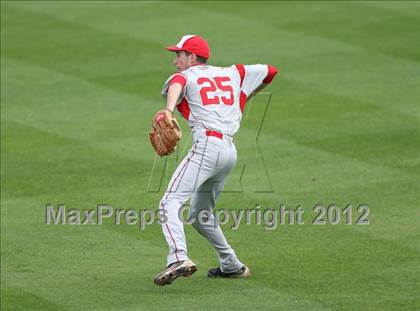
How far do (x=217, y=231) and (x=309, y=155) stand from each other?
3.72 meters

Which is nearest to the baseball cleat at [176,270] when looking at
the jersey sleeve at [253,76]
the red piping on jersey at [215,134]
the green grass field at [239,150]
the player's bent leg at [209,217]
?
the green grass field at [239,150]

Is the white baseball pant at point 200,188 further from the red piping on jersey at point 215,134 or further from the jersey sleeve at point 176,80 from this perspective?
the jersey sleeve at point 176,80

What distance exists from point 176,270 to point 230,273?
870mm

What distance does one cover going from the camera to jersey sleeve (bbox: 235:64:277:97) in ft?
27.3

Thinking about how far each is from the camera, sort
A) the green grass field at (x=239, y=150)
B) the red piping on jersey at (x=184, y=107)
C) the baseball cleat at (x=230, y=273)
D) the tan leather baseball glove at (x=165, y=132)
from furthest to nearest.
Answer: the baseball cleat at (x=230, y=273) < the green grass field at (x=239, y=150) < the red piping on jersey at (x=184, y=107) < the tan leather baseball glove at (x=165, y=132)

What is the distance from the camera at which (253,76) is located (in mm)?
8352

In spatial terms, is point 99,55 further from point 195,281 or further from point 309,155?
point 195,281

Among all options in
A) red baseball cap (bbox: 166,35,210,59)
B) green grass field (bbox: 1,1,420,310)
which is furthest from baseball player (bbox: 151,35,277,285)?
green grass field (bbox: 1,1,420,310)

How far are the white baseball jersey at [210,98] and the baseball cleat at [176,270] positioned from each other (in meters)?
1.11

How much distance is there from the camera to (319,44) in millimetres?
15898

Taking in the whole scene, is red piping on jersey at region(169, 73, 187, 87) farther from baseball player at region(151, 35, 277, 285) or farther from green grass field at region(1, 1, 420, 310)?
green grass field at region(1, 1, 420, 310)

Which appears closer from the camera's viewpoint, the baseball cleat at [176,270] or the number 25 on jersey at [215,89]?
the baseball cleat at [176,270]

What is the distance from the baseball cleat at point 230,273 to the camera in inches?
327

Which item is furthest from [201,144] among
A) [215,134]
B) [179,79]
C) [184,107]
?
[179,79]
